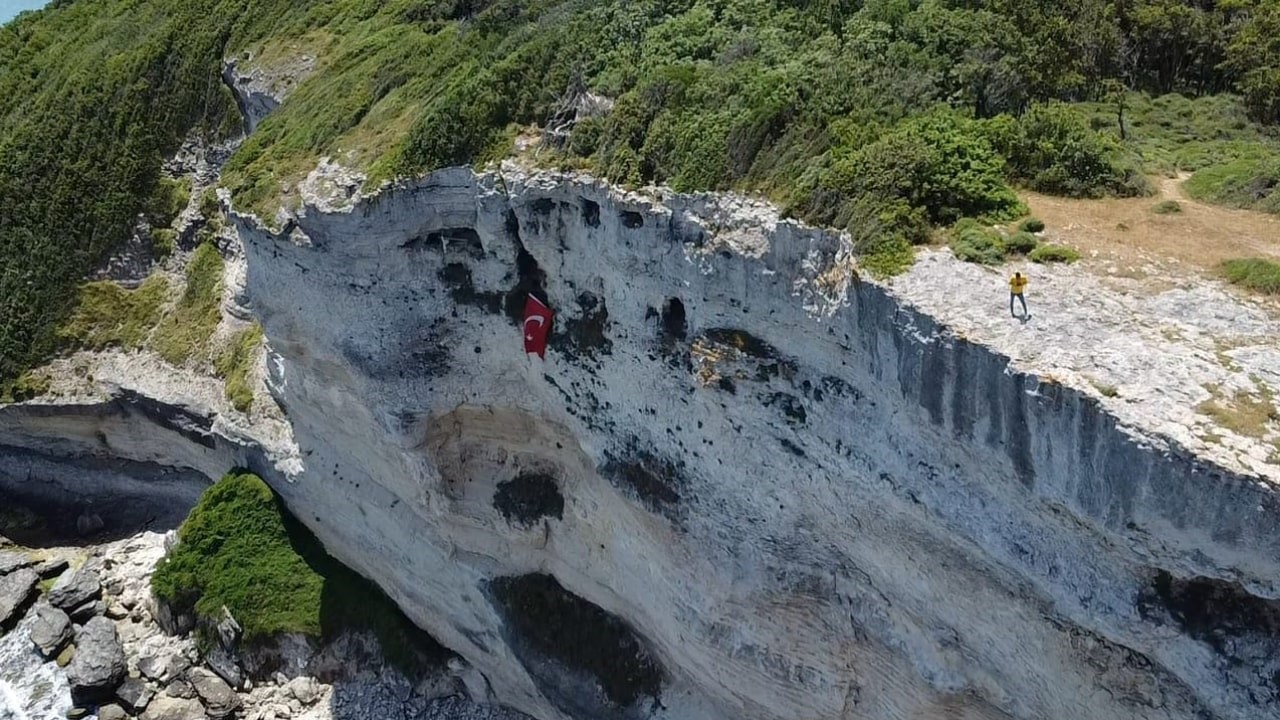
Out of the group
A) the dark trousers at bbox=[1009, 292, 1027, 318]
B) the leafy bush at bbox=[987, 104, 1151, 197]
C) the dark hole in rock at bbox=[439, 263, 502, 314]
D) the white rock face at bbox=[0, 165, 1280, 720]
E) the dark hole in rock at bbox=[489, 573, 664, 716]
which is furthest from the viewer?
the dark hole in rock at bbox=[489, 573, 664, 716]

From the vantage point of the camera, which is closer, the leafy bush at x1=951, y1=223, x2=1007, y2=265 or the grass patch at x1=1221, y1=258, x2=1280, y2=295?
the grass patch at x1=1221, y1=258, x2=1280, y2=295

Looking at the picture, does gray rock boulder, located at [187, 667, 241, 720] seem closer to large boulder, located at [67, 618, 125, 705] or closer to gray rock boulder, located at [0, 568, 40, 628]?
large boulder, located at [67, 618, 125, 705]

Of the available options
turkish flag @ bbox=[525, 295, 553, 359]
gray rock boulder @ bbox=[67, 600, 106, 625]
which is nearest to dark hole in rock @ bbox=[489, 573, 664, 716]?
turkish flag @ bbox=[525, 295, 553, 359]

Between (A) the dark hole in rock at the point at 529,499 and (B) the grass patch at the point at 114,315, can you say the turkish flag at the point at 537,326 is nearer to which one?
(A) the dark hole in rock at the point at 529,499

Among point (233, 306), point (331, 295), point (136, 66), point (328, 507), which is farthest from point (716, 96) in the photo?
point (136, 66)

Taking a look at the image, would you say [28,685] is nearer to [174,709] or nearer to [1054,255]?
[174,709]

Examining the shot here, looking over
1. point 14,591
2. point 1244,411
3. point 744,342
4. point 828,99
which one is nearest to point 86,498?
point 14,591
